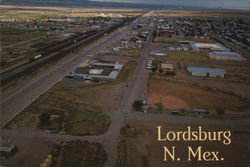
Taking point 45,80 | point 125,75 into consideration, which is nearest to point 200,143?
point 125,75

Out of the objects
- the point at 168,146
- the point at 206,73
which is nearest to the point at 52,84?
the point at 168,146

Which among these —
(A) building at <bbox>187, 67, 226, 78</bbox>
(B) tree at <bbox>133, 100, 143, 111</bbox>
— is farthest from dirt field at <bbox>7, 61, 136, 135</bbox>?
(A) building at <bbox>187, 67, 226, 78</bbox>

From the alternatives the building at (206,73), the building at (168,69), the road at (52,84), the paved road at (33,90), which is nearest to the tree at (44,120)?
the road at (52,84)

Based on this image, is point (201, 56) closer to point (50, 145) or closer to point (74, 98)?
point (74, 98)

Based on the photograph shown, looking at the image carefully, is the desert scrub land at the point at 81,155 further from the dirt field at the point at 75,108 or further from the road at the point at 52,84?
the dirt field at the point at 75,108

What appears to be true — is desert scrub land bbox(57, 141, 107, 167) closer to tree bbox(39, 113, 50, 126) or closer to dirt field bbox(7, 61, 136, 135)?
dirt field bbox(7, 61, 136, 135)

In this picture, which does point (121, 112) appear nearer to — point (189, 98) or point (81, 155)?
point (81, 155)
